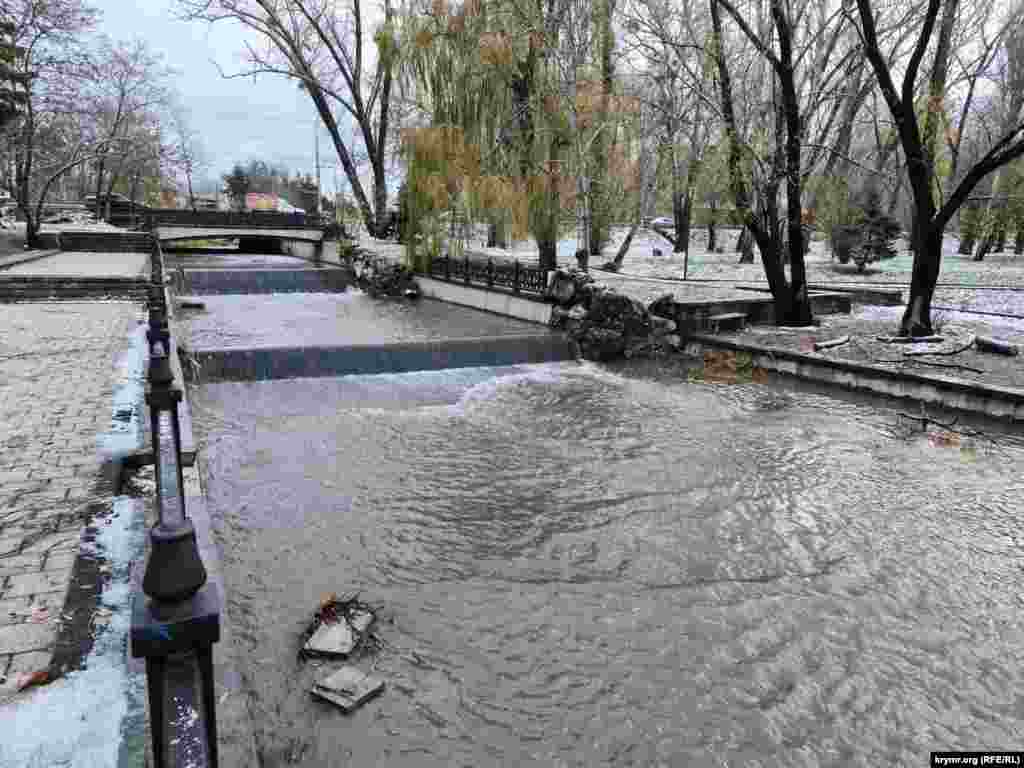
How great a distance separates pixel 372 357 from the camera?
12008 mm

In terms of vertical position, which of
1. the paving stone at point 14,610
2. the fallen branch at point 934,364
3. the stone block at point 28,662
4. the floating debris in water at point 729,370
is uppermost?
the fallen branch at point 934,364

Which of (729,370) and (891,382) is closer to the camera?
(891,382)

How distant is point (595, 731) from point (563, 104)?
17294 millimetres

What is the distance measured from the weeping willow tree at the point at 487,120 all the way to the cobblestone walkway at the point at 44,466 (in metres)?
9.18

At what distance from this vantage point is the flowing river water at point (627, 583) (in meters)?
3.88

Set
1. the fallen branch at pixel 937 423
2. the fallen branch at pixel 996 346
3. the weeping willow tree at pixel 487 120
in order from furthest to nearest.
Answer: the weeping willow tree at pixel 487 120
the fallen branch at pixel 996 346
the fallen branch at pixel 937 423

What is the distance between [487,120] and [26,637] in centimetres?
1686

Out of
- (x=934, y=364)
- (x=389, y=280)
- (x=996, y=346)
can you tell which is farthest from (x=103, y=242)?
(x=996, y=346)

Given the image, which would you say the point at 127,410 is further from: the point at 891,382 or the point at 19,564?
the point at 891,382

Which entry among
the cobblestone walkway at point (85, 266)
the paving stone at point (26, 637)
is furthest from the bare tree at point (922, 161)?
the cobblestone walkway at point (85, 266)

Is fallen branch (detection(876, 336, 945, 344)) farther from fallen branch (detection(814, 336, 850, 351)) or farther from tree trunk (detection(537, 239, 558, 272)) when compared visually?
tree trunk (detection(537, 239, 558, 272))

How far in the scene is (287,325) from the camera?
15.3m

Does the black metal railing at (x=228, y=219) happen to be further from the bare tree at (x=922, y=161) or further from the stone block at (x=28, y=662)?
the stone block at (x=28, y=662)

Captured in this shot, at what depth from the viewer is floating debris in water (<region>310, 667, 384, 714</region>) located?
3971 millimetres
